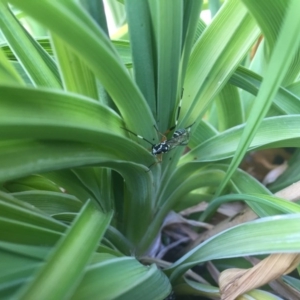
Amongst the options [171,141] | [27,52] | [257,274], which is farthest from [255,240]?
[27,52]

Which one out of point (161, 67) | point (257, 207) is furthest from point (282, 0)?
point (257, 207)

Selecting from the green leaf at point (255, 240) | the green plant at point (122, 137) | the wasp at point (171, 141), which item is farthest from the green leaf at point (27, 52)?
the green leaf at point (255, 240)

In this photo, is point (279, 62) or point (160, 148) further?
point (160, 148)

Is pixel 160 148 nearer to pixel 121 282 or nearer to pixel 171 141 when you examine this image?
pixel 171 141

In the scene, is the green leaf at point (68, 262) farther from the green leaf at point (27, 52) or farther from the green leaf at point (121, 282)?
the green leaf at point (27, 52)

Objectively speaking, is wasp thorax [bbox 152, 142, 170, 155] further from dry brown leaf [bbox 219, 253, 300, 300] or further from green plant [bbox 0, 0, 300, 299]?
dry brown leaf [bbox 219, 253, 300, 300]

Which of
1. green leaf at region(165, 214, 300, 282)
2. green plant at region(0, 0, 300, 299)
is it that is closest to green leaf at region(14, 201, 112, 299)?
green plant at region(0, 0, 300, 299)
